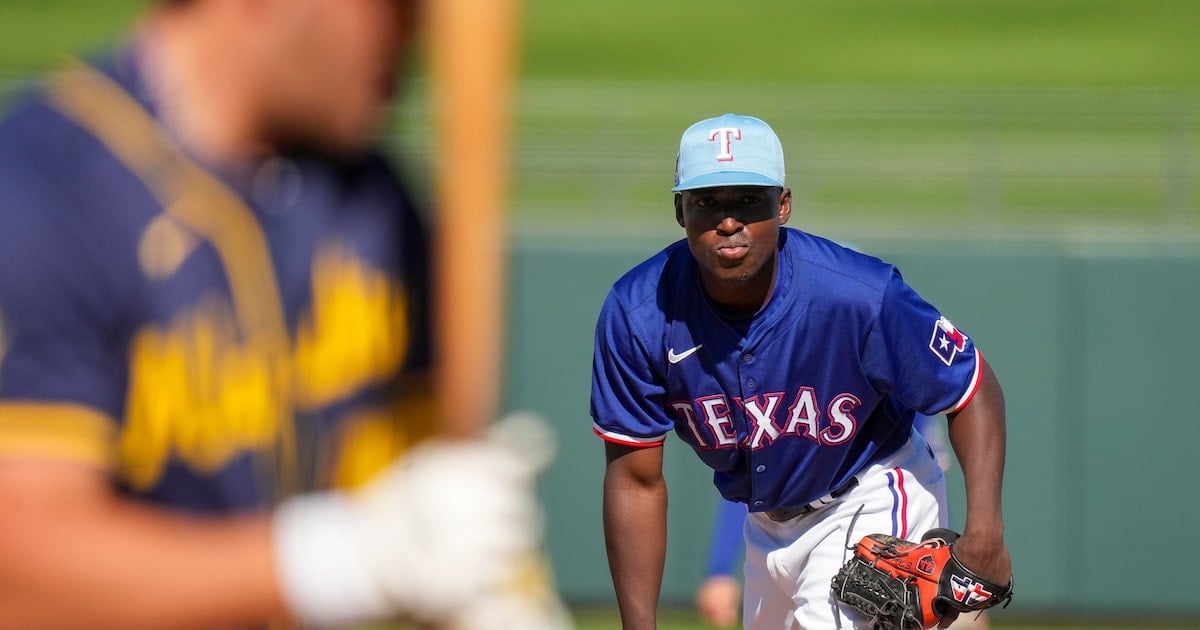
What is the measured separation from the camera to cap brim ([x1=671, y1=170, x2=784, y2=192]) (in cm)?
443

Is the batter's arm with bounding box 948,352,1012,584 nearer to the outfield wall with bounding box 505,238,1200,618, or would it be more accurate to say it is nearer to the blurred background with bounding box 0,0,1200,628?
the blurred background with bounding box 0,0,1200,628

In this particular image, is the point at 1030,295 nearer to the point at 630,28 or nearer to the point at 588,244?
the point at 588,244

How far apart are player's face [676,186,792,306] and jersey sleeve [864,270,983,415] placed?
1.30ft

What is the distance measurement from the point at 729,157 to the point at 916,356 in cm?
81

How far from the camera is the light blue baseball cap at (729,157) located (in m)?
4.46

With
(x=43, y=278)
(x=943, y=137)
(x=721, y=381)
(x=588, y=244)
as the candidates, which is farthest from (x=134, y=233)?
(x=943, y=137)

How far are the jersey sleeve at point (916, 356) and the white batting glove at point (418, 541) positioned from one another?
8.90ft

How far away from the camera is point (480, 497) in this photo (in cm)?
184

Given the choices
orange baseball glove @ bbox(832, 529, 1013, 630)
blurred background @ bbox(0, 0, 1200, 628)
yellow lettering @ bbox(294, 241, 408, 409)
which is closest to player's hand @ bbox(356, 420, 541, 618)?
yellow lettering @ bbox(294, 241, 408, 409)

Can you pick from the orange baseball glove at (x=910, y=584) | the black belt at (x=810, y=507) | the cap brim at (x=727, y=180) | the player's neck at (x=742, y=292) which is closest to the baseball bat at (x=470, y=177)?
the cap brim at (x=727, y=180)

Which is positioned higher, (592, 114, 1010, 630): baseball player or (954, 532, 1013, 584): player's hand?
(592, 114, 1010, 630): baseball player

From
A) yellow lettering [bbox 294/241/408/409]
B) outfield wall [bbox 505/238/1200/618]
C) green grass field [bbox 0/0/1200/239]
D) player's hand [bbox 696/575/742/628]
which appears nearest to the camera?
yellow lettering [bbox 294/241/408/409]

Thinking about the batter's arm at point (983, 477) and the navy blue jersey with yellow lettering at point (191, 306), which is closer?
the navy blue jersey with yellow lettering at point (191, 306)

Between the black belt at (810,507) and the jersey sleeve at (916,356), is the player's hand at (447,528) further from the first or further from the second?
the black belt at (810,507)
